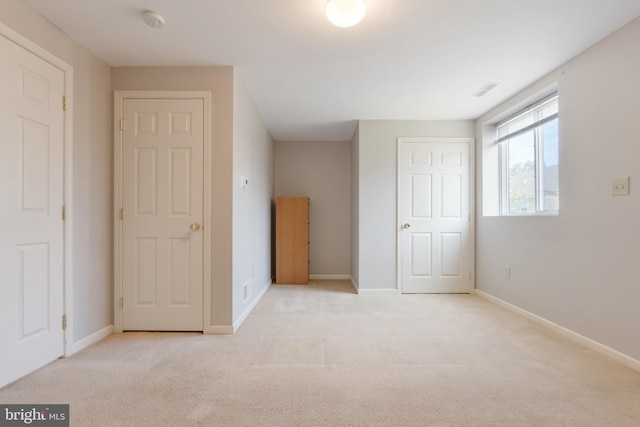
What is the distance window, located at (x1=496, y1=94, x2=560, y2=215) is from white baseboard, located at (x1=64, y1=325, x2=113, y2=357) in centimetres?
413

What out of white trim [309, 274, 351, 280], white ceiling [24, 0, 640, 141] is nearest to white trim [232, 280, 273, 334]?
white trim [309, 274, 351, 280]

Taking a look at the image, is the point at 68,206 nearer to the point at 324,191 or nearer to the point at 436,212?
the point at 324,191

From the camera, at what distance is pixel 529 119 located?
3268 mm

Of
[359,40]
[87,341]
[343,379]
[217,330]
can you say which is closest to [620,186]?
[359,40]

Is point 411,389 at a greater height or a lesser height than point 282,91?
lesser

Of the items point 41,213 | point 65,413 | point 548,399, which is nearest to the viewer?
point 65,413

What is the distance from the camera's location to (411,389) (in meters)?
1.76

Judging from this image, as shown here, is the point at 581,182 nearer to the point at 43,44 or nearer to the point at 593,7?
the point at 593,7

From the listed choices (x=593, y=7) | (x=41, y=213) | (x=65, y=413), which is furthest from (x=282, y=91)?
(x=65, y=413)

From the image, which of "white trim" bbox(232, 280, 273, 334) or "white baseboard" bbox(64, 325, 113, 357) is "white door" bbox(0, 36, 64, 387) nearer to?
"white baseboard" bbox(64, 325, 113, 357)

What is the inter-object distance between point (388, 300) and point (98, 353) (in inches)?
116

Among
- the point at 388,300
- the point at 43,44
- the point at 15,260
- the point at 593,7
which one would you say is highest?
the point at 593,7

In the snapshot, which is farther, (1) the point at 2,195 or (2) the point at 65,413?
(1) the point at 2,195

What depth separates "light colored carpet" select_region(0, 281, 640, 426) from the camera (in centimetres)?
153
